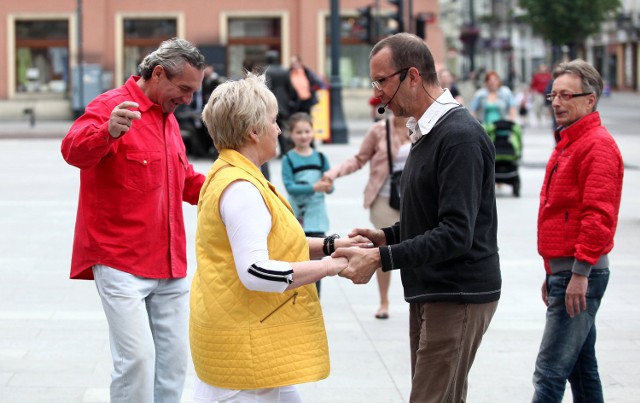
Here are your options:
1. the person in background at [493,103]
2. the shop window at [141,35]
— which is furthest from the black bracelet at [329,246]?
the shop window at [141,35]

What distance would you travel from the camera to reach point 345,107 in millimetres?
34750

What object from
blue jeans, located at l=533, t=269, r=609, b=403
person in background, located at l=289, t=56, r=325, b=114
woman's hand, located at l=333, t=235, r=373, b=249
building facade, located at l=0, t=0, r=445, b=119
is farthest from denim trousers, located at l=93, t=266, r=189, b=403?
building facade, located at l=0, t=0, r=445, b=119

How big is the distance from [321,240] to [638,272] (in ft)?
19.9

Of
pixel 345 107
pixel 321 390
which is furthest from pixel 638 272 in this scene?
pixel 345 107

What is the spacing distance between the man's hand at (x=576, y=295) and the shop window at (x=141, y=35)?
101 ft

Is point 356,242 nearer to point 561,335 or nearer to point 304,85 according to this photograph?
point 561,335

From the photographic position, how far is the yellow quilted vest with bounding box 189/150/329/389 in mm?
3760

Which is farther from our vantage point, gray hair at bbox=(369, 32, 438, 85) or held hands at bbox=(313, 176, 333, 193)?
held hands at bbox=(313, 176, 333, 193)

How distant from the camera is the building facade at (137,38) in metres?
33.9

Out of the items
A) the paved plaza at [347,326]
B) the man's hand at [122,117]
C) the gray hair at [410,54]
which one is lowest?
the paved plaza at [347,326]

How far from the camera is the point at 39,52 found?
114ft

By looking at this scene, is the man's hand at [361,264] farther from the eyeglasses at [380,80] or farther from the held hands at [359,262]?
the eyeglasses at [380,80]

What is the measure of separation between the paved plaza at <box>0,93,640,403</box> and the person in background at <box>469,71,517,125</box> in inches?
115

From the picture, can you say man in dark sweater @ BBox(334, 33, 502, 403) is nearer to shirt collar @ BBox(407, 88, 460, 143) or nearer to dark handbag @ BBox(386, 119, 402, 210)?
shirt collar @ BBox(407, 88, 460, 143)
